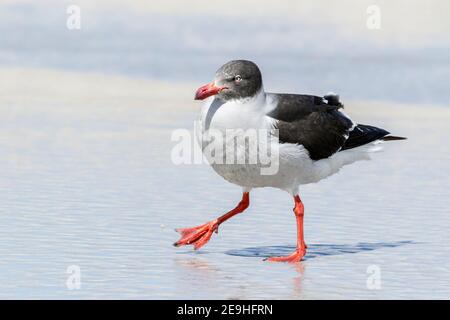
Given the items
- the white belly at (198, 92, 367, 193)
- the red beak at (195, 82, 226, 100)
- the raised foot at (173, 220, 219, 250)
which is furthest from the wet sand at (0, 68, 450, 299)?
the red beak at (195, 82, 226, 100)

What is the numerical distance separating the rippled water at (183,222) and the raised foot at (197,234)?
9 centimetres

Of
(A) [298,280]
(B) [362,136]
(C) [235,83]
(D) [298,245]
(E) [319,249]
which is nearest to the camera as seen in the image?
(A) [298,280]

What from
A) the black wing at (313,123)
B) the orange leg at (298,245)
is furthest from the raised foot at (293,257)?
the black wing at (313,123)

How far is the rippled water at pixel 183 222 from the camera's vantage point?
9969 mm

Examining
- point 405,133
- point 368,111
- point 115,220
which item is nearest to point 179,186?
point 115,220

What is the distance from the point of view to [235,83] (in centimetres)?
1111

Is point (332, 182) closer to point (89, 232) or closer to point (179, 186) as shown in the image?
point (179, 186)

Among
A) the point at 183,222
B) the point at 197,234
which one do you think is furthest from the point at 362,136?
the point at 197,234

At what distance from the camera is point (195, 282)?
10000 millimetres

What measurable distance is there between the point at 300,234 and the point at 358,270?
955 millimetres

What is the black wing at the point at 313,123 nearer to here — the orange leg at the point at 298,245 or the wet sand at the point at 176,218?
the orange leg at the point at 298,245

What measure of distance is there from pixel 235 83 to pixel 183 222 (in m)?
1.94

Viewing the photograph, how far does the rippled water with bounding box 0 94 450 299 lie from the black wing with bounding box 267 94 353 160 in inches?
35.7

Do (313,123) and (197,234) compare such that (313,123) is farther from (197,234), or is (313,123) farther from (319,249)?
(197,234)
